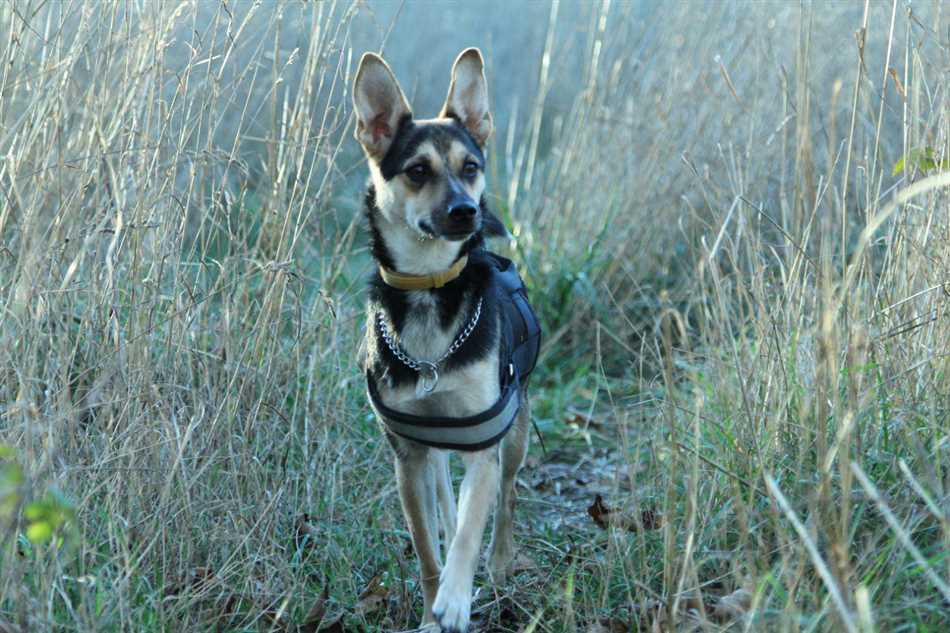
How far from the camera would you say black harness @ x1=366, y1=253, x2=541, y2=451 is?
3.16 m

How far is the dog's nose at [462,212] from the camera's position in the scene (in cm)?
326

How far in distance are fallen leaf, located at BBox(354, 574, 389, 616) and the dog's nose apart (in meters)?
1.19

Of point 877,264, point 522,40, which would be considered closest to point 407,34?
point 522,40

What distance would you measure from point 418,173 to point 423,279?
1.34 feet

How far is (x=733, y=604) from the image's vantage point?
2.51 metres

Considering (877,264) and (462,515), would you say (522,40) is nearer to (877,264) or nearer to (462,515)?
(877,264)

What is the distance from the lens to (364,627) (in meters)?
3.14

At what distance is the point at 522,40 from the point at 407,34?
1.15 m

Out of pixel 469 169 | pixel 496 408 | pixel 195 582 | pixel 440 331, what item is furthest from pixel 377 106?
pixel 195 582

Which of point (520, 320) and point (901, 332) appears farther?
point (520, 320)

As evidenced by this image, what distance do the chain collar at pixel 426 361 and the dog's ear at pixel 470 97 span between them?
816mm

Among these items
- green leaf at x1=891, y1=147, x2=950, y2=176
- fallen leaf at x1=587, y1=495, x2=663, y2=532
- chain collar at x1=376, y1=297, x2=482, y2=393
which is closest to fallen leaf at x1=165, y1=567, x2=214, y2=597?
chain collar at x1=376, y1=297, x2=482, y2=393

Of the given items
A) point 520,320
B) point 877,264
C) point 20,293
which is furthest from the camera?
point 877,264

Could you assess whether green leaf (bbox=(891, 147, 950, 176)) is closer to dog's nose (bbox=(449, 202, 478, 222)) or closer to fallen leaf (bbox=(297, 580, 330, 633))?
dog's nose (bbox=(449, 202, 478, 222))
